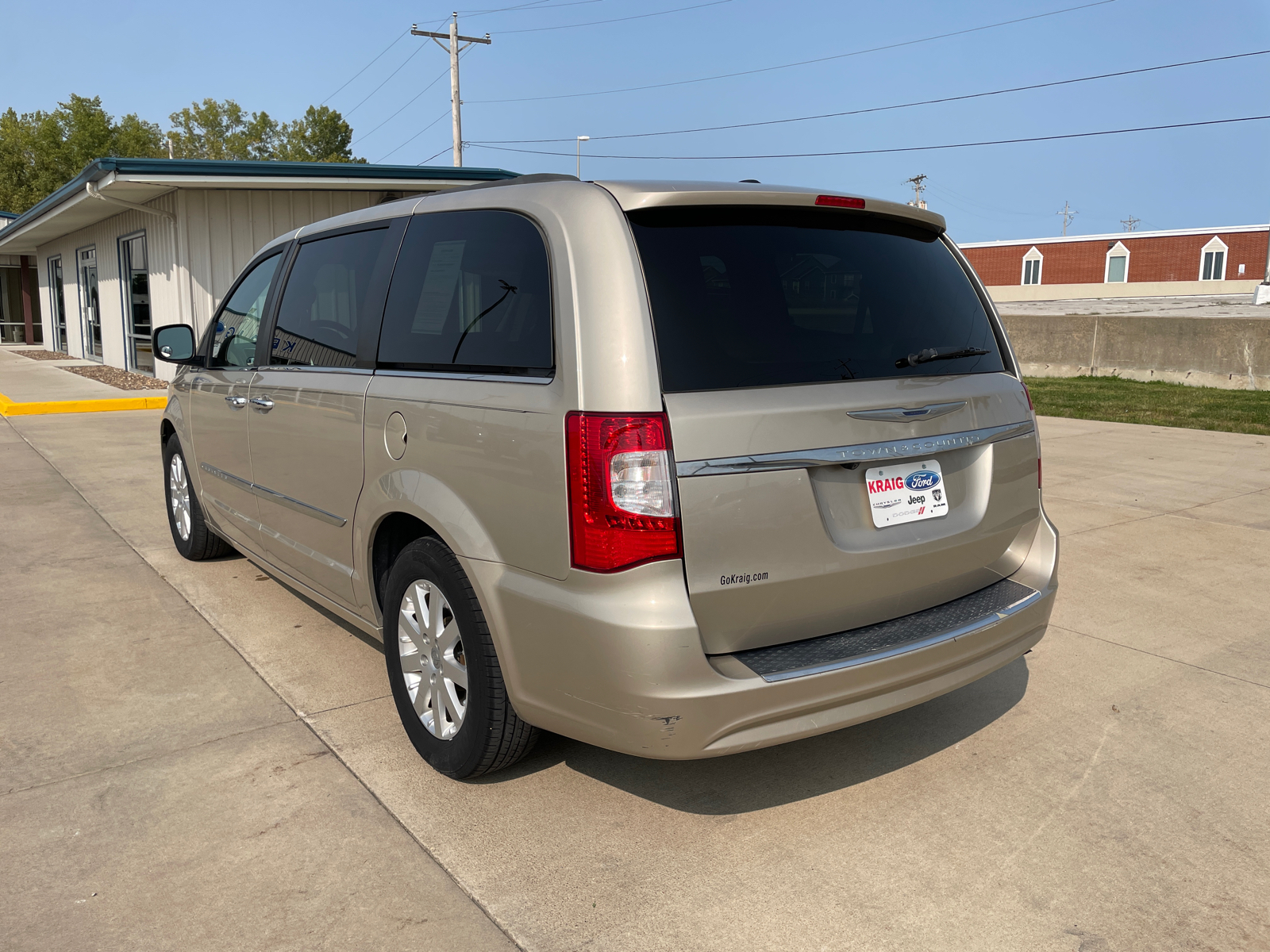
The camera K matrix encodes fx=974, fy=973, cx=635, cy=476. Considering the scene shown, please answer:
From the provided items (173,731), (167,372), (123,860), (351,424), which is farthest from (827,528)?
(167,372)

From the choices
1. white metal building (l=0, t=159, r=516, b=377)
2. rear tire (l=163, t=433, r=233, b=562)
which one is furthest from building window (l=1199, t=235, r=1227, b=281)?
rear tire (l=163, t=433, r=233, b=562)

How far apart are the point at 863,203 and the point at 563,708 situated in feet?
Answer: 5.76

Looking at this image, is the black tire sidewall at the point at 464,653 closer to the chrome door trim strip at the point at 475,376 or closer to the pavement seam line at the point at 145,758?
the pavement seam line at the point at 145,758

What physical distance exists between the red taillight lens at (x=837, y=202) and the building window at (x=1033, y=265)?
59.8m

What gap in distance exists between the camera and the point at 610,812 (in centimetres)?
296

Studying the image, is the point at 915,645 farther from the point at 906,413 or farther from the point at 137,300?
the point at 137,300

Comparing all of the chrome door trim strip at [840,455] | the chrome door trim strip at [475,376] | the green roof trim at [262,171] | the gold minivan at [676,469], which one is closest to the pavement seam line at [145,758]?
the gold minivan at [676,469]

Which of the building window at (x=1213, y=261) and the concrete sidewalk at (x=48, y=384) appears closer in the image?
the concrete sidewalk at (x=48, y=384)

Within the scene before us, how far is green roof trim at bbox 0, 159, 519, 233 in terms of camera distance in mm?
13672

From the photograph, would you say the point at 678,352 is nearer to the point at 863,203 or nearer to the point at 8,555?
the point at 863,203

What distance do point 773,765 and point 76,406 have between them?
13.5 m

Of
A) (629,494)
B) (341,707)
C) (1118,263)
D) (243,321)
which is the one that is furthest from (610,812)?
(1118,263)

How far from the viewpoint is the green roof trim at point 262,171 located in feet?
44.9

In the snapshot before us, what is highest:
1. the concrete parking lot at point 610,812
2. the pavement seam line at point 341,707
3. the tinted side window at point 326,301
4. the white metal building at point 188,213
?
the white metal building at point 188,213
